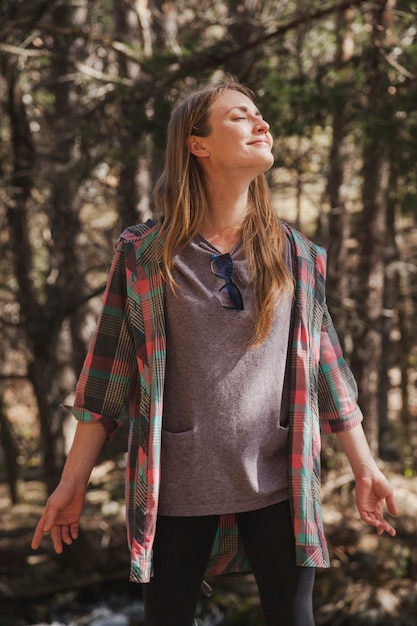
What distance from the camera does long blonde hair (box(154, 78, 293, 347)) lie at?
1.98 metres

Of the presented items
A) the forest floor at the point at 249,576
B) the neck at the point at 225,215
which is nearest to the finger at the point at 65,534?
the neck at the point at 225,215

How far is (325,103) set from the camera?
4.72 metres

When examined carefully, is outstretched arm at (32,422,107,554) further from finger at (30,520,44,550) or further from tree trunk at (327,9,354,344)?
tree trunk at (327,9,354,344)

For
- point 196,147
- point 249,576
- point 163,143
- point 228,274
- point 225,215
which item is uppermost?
point 163,143

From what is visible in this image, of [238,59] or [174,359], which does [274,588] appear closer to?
[174,359]

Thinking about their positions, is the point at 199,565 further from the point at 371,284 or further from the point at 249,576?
the point at 371,284

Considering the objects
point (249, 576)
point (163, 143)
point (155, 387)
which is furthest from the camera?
point (249, 576)

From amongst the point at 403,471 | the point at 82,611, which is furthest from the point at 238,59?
the point at 403,471

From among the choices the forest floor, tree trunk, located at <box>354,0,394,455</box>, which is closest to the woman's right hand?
the forest floor

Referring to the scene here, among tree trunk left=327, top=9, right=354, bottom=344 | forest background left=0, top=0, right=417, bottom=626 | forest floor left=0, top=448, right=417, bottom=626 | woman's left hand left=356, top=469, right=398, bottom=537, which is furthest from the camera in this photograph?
forest floor left=0, top=448, right=417, bottom=626

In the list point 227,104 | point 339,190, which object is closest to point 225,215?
point 227,104

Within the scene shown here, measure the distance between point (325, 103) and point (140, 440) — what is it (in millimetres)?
3404

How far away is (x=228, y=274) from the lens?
198cm

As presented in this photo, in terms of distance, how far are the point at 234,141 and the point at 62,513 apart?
1140 millimetres
